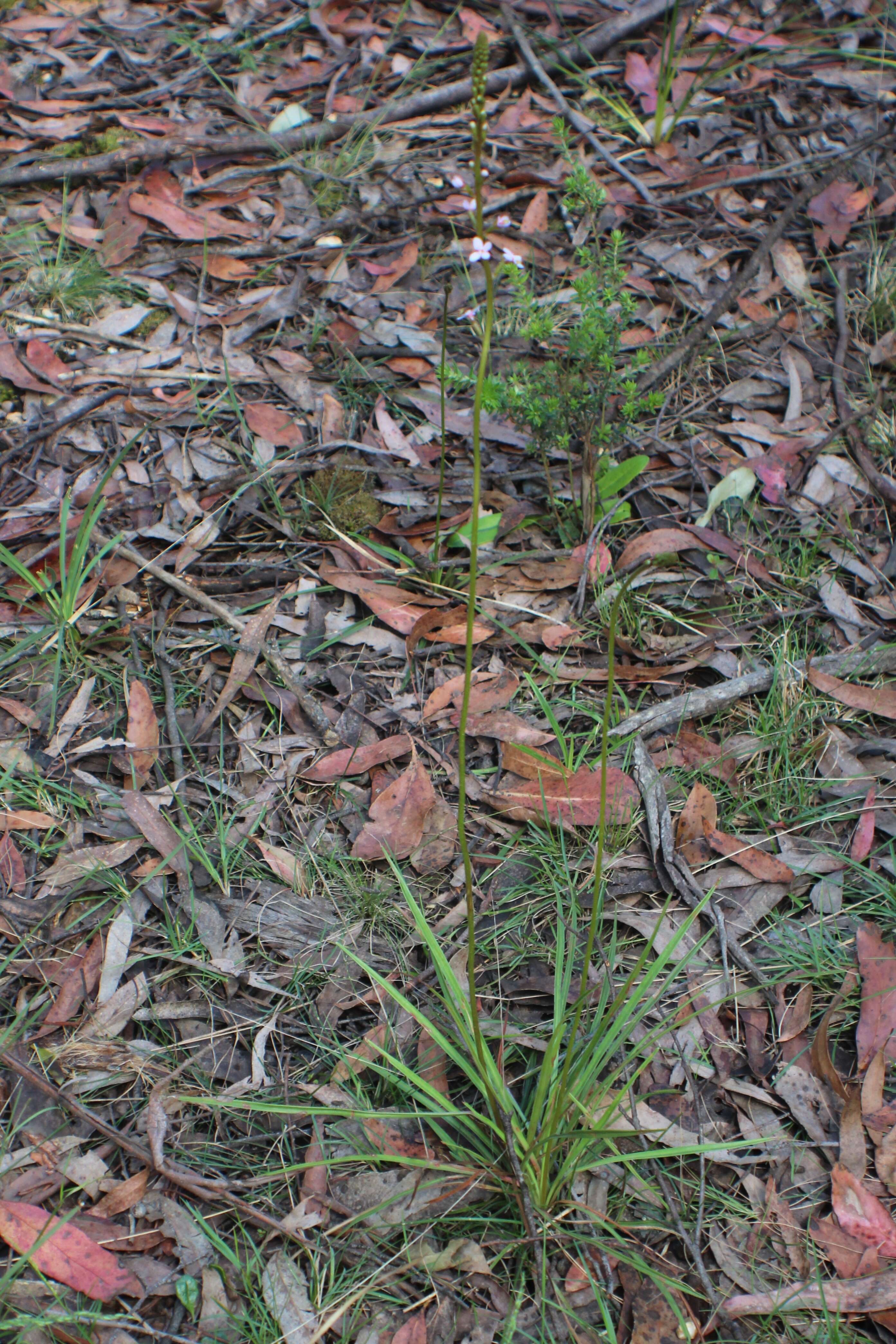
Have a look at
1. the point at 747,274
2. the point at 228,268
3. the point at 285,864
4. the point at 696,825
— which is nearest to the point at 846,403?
the point at 747,274

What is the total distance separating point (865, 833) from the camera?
2166 millimetres

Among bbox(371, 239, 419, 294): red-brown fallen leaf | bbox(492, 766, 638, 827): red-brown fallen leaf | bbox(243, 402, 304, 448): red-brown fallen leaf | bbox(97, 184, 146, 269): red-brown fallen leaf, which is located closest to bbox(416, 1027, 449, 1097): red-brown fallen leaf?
bbox(492, 766, 638, 827): red-brown fallen leaf

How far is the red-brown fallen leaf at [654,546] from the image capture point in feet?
8.83

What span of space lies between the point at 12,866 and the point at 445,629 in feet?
4.01

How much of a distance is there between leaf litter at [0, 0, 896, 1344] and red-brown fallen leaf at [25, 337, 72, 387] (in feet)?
0.05

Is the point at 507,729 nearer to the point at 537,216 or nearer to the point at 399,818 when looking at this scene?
the point at 399,818

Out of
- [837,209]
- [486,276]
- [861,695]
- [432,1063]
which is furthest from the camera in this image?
[837,209]

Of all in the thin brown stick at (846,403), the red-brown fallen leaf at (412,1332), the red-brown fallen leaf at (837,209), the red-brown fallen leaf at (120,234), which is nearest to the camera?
the red-brown fallen leaf at (412,1332)

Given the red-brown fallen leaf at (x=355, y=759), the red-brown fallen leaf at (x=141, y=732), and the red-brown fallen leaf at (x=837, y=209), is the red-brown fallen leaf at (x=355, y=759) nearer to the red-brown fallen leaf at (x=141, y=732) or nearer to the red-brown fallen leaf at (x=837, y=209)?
the red-brown fallen leaf at (x=141, y=732)

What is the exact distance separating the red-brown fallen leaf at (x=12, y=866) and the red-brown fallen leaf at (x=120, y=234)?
7.07 feet

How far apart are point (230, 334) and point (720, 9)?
2.80 m

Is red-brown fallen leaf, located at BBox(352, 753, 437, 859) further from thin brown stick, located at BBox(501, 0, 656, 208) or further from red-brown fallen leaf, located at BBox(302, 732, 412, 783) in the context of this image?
thin brown stick, located at BBox(501, 0, 656, 208)

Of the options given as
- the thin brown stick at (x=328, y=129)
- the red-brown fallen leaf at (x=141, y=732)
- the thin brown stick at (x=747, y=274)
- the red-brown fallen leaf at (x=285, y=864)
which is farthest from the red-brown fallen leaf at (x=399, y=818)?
the thin brown stick at (x=328, y=129)

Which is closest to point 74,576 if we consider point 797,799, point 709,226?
point 797,799
